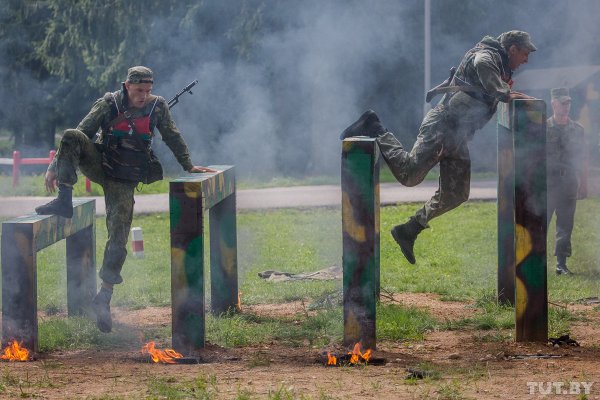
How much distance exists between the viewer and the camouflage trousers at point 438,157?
23.6 ft

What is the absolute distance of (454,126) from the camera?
718 centimetres

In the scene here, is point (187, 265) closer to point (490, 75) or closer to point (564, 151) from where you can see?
point (490, 75)

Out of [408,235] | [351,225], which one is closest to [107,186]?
[351,225]

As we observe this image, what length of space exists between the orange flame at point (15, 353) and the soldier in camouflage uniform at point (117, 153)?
29.4 inches

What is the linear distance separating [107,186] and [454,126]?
7.99 ft

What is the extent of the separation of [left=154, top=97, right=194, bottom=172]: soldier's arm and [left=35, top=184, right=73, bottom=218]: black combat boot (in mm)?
829

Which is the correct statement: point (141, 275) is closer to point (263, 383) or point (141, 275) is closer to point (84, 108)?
point (263, 383)

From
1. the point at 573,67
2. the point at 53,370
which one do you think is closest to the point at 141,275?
the point at 53,370

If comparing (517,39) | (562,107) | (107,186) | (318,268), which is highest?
(517,39)

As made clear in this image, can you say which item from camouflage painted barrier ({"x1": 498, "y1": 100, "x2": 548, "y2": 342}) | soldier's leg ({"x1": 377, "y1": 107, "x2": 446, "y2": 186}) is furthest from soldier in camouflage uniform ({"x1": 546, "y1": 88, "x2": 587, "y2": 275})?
camouflage painted barrier ({"x1": 498, "y1": 100, "x2": 548, "y2": 342})

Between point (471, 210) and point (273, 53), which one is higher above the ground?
point (273, 53)

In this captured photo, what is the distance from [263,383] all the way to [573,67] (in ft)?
58.1

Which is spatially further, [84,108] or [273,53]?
[84,108]

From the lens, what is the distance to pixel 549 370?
575 centimetres
